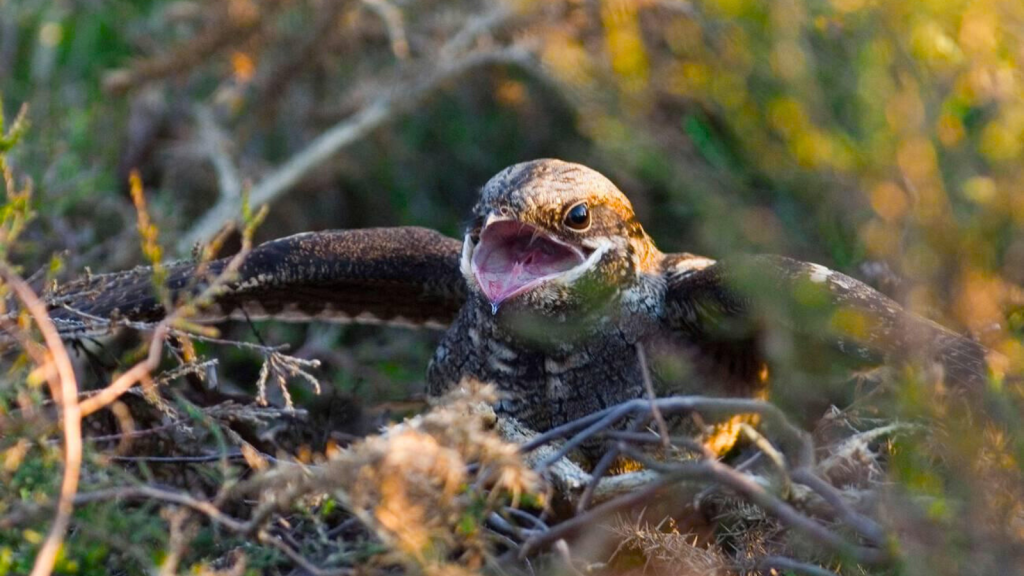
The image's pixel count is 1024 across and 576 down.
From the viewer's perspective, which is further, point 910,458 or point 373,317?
point 373,317

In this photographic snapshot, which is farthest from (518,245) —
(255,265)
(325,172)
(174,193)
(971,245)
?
(174,193)

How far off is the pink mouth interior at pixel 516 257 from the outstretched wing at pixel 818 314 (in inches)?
15.3

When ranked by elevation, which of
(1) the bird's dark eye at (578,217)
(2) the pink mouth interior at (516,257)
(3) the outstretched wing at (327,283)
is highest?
(1) the bird's dark eye at (578,217)

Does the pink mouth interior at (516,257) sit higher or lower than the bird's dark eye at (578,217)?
lower

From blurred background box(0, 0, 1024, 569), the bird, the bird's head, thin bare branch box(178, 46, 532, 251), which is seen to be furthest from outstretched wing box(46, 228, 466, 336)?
thin bare branch box(178, 46, 532, 251)

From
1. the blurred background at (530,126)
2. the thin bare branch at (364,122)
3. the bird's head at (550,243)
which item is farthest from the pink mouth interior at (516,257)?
the thin bare branch at (364,122)

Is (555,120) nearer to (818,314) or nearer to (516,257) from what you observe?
(516,257)

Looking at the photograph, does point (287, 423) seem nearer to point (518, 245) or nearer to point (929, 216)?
point (518, 245)

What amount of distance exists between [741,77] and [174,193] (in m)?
2.96

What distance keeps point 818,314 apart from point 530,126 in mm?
2937

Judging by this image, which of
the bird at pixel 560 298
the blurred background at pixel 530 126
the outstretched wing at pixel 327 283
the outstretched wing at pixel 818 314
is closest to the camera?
the outstretched wing at pixel 818 314

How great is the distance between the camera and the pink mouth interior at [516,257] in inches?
137

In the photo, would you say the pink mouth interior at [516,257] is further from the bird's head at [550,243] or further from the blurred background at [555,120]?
the blurred background at [555,120]

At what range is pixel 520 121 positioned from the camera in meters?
5.75
